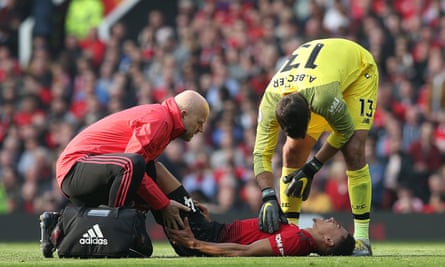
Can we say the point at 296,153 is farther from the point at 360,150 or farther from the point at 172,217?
the point at 172,217

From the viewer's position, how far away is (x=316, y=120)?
1012cm

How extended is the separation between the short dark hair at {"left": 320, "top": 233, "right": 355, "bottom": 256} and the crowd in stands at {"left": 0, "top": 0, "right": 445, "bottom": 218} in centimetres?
676

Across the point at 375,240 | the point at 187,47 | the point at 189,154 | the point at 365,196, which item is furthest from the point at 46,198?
the point at 365,196

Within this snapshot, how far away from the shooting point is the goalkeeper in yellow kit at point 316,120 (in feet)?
28.9

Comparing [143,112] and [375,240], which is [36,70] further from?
[143,112]

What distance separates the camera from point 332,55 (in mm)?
9789

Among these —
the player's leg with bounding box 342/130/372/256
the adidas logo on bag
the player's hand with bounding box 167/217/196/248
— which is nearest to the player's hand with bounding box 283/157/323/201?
the player's leg with bounding box 342/130/372/256

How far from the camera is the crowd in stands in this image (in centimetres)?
1584

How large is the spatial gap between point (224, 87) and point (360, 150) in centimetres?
799

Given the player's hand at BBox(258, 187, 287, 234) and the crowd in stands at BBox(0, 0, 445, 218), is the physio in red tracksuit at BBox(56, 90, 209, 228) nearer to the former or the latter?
the player's hand at BBox(258, 187, 287, 234)

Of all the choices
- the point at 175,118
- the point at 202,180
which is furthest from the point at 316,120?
the point at 202,180

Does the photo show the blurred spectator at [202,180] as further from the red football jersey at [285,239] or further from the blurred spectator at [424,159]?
the red football jersey at [285,239]

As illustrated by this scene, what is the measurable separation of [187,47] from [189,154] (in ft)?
8.51

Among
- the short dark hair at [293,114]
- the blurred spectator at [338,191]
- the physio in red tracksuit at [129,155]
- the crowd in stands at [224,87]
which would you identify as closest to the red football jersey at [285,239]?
the physio in red tracksuit at [129,155]
